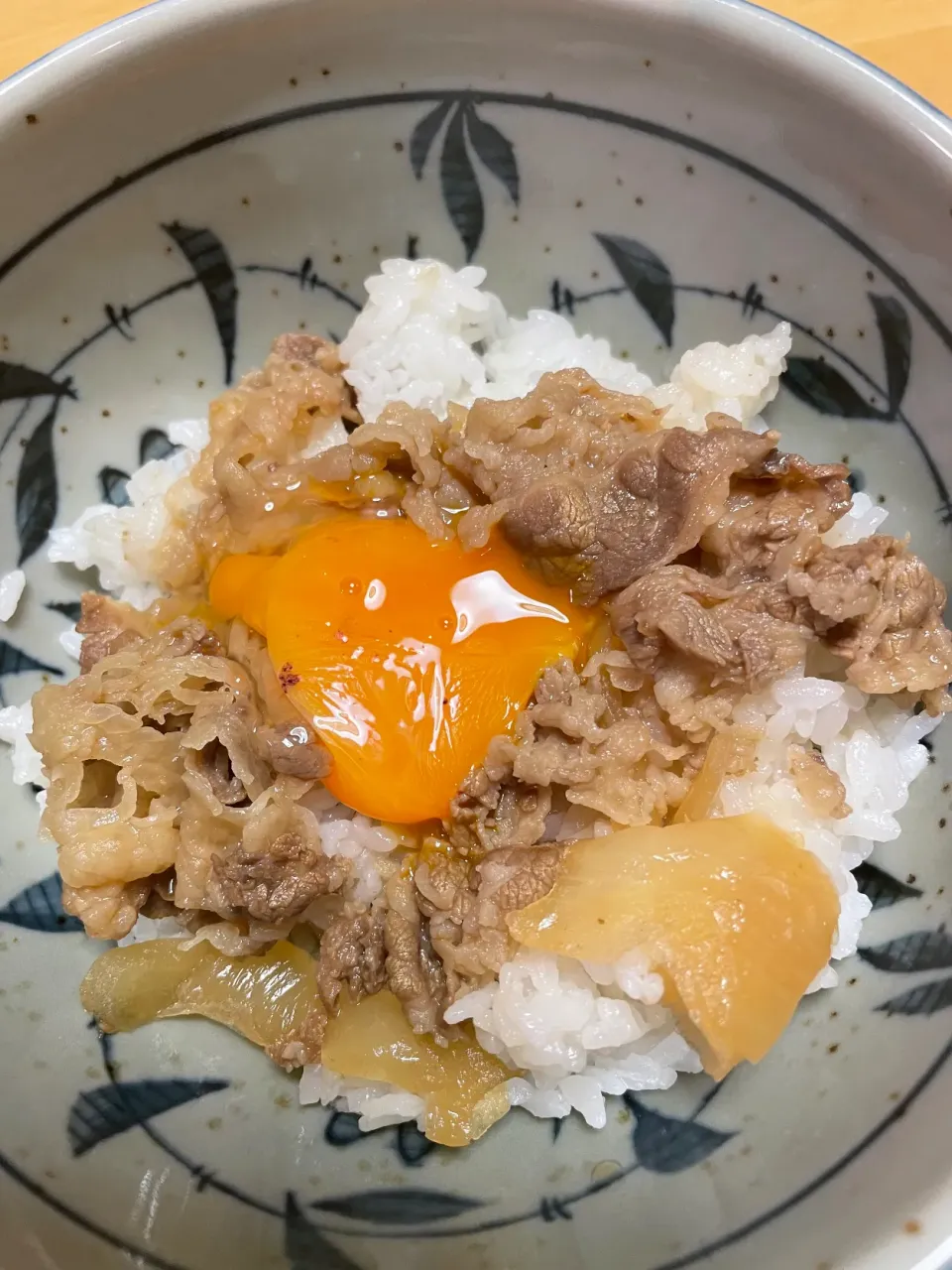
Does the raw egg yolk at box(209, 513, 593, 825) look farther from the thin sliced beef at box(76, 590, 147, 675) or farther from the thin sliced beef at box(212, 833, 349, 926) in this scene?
the thin sliced beef at box(76, 590, 147, 675)

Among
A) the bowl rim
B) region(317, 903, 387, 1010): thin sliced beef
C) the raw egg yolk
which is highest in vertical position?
the bowl rim

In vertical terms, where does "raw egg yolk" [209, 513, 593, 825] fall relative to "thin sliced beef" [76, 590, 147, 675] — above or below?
above

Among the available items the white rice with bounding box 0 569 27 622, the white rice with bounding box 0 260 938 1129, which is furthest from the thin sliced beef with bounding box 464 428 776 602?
the white rice with bounding box 0 569 27 622

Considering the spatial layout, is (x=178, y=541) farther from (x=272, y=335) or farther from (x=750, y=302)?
(x=750, y=302)

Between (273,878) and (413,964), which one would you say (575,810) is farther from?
(273,878)

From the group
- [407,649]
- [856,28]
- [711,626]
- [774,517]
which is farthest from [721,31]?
[407,649]

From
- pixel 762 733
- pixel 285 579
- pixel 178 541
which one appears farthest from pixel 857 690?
pixel 178 541
